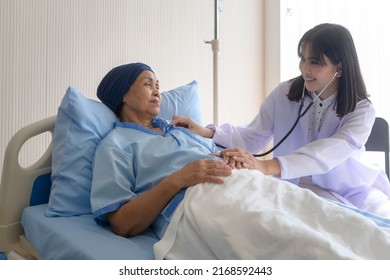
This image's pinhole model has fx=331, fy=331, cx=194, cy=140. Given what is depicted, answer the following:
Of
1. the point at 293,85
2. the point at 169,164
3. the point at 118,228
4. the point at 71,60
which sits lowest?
the point at 118,228

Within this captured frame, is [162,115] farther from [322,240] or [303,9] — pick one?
[303,9]

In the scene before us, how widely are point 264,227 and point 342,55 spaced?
94cm

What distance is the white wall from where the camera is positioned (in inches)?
66.5

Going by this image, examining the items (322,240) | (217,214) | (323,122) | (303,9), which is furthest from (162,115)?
(303,9)

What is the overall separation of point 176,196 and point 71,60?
1.22m

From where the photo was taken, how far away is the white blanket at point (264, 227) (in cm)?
71

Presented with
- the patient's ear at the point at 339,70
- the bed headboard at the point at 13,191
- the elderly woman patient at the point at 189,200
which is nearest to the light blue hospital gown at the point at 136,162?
the elderly woman patient at the point at 189,200

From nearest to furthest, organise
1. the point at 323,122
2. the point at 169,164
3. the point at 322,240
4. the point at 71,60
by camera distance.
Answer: the point at 322,240 < the point at 169,164 < the point at 323,122 < the point at 71,60

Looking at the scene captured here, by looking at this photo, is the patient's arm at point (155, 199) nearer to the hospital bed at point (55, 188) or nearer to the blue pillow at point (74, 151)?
the hospital bed at point (55, 188)

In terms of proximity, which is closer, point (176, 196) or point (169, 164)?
point (176, 196)

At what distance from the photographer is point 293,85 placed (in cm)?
158

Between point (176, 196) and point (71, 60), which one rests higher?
point (71, 60)

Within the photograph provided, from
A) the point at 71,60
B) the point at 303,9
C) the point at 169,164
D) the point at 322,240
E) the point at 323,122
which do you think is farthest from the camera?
the point at 303,9

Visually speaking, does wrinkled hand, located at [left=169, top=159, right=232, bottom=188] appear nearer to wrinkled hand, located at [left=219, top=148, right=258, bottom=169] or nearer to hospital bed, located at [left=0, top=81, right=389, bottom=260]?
wrinkled hand, located at [left=219, top=148, right=258, bottom=169]
